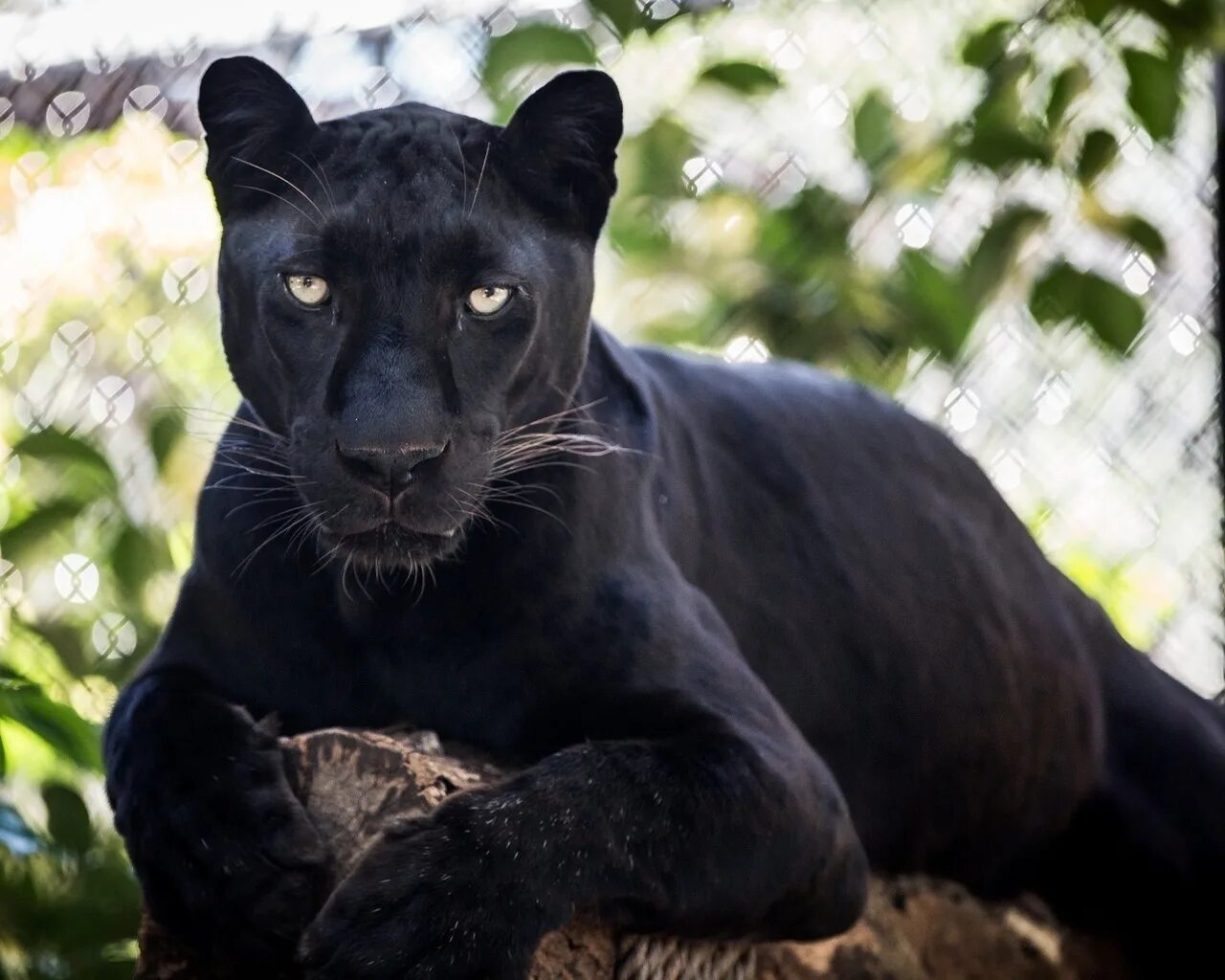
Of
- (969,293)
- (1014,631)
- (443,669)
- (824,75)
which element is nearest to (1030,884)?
(1014,631)

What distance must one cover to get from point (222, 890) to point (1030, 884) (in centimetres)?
124

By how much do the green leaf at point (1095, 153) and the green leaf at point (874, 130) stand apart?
30 cm

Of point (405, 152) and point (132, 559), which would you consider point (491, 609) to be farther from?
point (132, 559)

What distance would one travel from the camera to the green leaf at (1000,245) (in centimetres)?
218

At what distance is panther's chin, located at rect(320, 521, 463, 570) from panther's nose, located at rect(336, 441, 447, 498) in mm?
48

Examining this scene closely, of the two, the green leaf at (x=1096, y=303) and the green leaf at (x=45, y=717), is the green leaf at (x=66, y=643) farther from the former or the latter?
the green leaf at (x=1096, y=303)

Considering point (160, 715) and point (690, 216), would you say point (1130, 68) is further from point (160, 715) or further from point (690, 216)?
point (160, 715)

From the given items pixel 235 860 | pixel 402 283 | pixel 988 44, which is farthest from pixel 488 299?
pixel 988 44

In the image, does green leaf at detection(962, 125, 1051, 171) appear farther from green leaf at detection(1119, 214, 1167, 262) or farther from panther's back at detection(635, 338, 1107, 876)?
panther's back at detection(635, 338, 1107, 876)

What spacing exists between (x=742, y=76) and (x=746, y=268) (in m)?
0.40

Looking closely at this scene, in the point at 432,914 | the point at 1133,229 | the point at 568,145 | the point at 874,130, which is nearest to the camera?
the point at 432,914

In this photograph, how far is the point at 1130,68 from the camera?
78.0 inches

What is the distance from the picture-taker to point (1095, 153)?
213 cm

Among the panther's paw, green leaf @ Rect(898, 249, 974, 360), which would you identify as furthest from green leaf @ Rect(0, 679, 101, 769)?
green leaf @ Rect(898, 249, 974, 360)
